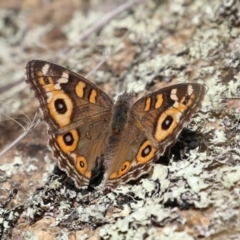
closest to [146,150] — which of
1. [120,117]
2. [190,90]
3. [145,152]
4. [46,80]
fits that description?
[145,152]

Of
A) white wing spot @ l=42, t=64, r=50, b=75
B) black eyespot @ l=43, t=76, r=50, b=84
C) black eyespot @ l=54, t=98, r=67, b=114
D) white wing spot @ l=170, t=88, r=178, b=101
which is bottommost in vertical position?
white wing spot @ l=170, t=88, r=178, b=101

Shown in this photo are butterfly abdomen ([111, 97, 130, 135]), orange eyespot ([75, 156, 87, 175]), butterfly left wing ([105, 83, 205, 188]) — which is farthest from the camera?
butterfly abdomen ([111, 97, 130, 135])

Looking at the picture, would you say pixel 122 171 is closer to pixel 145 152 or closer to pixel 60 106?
pixel 145 152

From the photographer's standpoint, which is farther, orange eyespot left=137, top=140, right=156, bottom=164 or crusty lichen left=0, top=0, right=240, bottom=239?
orange eyespot left=137, top=140, right=156, bottom=164

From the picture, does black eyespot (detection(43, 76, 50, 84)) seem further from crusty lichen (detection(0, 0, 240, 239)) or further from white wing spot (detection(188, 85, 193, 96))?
white wing spot (detection(188, 85, 193, 96))

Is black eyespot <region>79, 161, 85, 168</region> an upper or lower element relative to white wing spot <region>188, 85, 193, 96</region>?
lower

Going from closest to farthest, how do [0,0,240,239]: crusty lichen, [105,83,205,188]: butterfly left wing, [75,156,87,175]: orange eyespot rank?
1. [0,0,240,239]: crusty lichen
2. [105,83,205,188]: butterfly left wing
3. [75,156,87,175]: orange eyespot

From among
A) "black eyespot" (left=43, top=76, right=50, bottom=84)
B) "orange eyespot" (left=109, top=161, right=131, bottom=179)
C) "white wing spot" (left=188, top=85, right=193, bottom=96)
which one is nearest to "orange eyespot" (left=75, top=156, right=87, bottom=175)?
"orange eyespot" (left=109, top=161, right=131, bottom=179)

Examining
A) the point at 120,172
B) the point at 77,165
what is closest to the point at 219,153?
the point at 120,172
